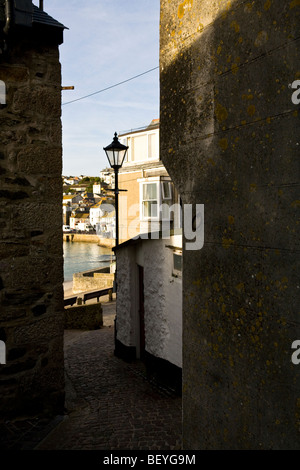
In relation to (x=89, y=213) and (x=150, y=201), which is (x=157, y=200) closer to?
(x=150, y=201)

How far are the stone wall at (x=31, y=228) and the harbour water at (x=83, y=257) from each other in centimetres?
3804

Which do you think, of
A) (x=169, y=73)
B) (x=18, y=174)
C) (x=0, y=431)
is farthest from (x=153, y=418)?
(x=169, y=73)

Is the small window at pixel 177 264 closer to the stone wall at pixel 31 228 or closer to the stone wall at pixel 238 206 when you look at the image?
the stone wall at pixel 31 228

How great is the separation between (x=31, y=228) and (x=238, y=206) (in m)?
3.62

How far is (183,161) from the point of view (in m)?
2.46

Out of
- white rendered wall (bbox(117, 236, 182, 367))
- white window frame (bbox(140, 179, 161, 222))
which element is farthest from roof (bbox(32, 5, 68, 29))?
white window frame (bbox(140, 179, 161, 222))

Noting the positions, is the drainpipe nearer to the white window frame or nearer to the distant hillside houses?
the white window frame

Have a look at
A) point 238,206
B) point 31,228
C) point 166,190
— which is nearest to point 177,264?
point 31,228

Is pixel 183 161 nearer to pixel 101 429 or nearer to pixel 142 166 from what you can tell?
pixel 101 429

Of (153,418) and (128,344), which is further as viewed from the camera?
(128,344)

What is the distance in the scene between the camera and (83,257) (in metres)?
62.0

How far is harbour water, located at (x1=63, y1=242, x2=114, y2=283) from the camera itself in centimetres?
5122

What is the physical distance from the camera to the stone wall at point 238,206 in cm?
170

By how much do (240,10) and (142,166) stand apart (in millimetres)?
21285
